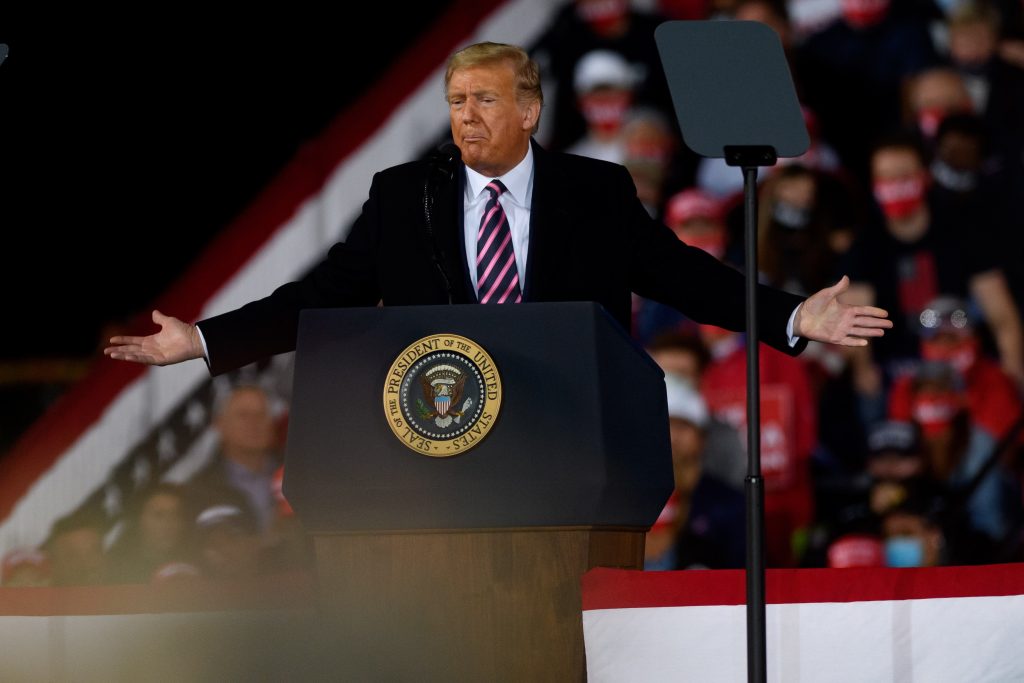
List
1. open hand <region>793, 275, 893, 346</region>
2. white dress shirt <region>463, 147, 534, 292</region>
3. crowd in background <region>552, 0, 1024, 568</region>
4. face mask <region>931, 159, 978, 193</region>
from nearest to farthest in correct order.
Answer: open hand <region>793, 275, 893, 346</region> < white dress shirt <region>463, 147, 534, 292</region> < crowd in background <region>552, 0, 1024, 568</region> < face mask <region>931, 159, 978, 193</region>

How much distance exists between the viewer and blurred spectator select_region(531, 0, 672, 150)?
4793 mm

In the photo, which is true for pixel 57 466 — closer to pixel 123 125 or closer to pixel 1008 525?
pixel 123 125

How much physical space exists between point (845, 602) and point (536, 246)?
55cm

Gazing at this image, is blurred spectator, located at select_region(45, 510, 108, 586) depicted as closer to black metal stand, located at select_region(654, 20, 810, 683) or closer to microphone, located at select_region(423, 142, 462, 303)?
microphone, located at select_region(423, 142, 462, 303)

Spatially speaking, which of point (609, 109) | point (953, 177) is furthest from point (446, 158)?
point (609, 109)

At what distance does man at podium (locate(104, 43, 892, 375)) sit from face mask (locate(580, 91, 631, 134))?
2.96m

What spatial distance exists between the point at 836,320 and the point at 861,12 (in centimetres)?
320

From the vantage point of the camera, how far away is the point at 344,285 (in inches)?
73.5

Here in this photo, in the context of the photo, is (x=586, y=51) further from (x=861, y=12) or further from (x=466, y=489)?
(x=466, y=489)

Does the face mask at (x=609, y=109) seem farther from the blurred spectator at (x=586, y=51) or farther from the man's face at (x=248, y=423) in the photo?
the man's face at (x=248, y=423)

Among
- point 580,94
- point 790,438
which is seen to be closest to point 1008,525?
point 790,438

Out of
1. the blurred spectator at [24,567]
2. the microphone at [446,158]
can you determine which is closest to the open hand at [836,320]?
the microphone at [446,158]

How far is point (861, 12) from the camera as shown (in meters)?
4.59

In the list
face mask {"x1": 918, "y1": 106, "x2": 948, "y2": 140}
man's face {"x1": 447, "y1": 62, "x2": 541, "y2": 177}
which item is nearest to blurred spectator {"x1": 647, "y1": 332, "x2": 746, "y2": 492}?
face mask {"x1": 918, "y1": 106, "x2": 948, "y2": 140}
